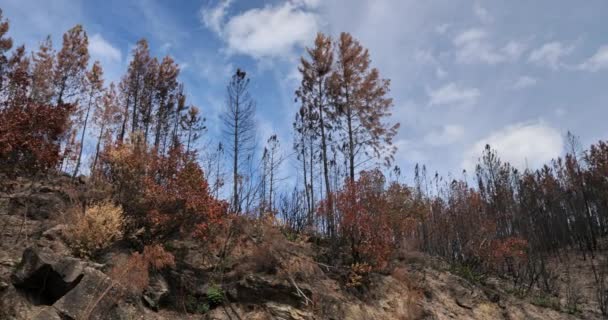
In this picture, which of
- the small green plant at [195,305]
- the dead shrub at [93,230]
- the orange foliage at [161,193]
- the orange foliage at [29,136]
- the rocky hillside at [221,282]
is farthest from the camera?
the orange foliage at [161,193]

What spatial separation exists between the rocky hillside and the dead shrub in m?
0.24

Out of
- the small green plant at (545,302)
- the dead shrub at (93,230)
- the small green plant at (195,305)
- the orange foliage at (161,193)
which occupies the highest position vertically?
the orange foliage at (161,193)

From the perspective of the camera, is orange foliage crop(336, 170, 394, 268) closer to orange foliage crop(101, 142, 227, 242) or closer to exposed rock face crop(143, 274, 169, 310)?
orange foliage crop(101, 142, 227, 242)

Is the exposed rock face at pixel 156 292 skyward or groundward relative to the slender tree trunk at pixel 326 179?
groundward

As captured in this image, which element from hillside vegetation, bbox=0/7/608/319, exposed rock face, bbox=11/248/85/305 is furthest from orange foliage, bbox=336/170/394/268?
exposed rock face, bbox=11/248/85/305

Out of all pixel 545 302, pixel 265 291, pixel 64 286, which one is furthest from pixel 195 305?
pixel 545 302

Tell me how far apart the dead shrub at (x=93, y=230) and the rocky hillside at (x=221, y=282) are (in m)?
0.24

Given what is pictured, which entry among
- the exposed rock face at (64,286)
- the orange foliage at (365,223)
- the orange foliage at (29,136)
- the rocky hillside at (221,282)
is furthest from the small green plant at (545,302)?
the orange foliage at (29,136)

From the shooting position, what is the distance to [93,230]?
9.57 meters

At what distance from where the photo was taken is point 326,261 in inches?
548

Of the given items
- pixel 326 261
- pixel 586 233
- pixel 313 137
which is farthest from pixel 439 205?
pixel 326 261

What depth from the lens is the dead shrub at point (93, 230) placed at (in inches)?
374

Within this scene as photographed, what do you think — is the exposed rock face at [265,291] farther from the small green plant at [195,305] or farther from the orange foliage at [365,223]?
the orange foliage at [365,223]

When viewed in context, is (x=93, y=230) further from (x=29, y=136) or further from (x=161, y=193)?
(x=29, y=136)
